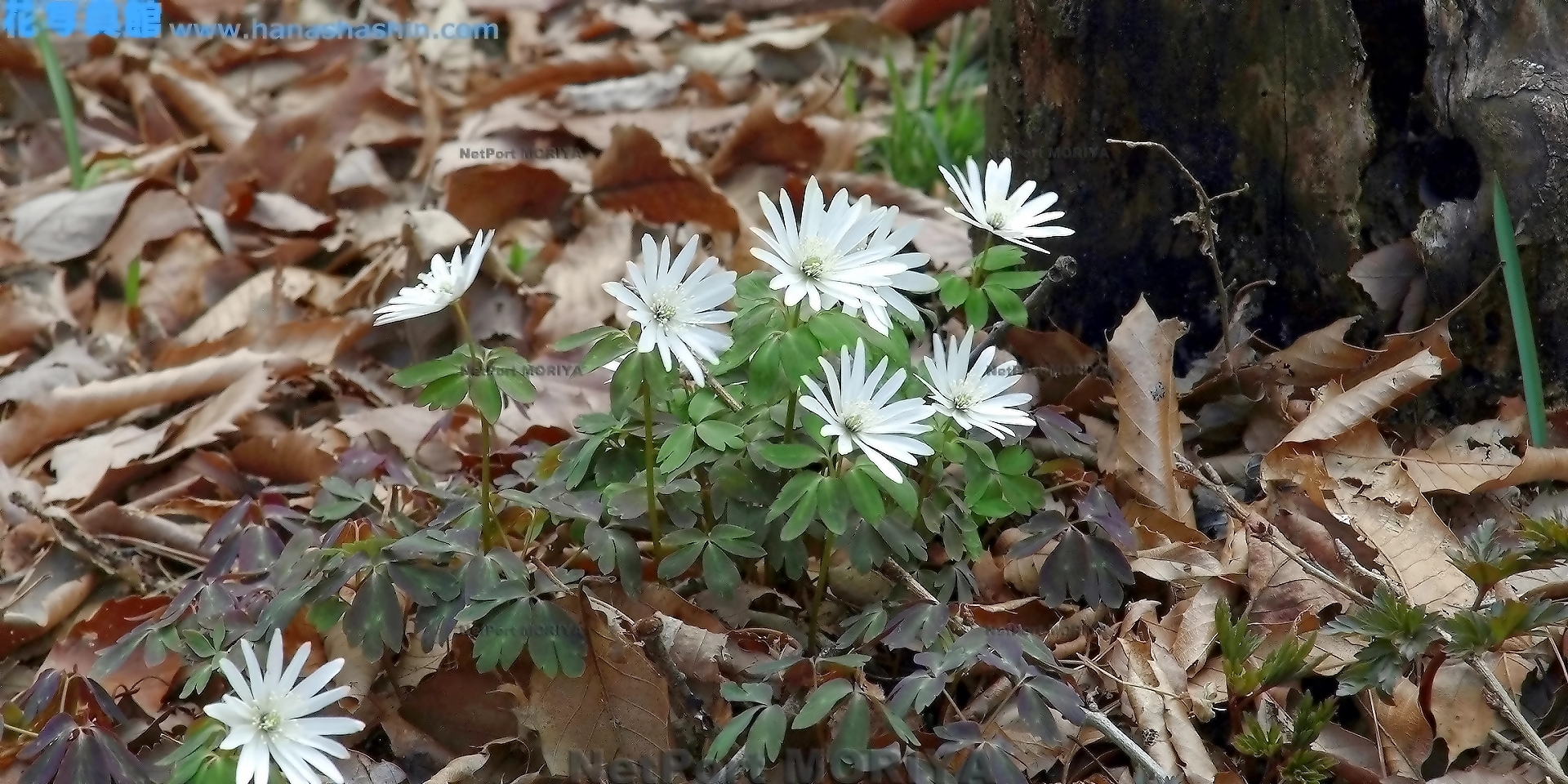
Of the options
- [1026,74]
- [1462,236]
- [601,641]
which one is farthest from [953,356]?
[1462,236]

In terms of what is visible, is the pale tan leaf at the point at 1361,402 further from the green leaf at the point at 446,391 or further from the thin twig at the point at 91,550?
the thin twig at the point at 91,550

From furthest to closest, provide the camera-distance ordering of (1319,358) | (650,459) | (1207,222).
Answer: (1319,358) < (1207,222) < (650,459)

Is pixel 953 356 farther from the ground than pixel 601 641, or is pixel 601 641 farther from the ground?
pixel 953 356

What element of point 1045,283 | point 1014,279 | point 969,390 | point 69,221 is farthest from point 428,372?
point 69,221

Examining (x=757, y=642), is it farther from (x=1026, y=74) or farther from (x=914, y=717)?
(x=1026, y=74)

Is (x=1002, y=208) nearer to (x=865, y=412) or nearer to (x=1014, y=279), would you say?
(x=1014, y=279)

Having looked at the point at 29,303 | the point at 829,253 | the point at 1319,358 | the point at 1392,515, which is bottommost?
the point at 29,303

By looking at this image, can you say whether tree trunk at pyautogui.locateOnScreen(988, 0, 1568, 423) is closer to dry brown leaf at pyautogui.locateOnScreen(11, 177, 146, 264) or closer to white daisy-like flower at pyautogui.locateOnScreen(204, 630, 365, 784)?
white daisy-like flower at pyautogui.locateOnScreen(204, 630, 365, 784)
